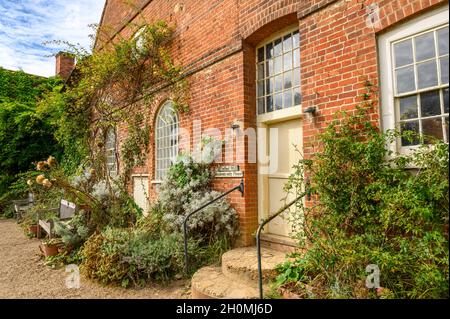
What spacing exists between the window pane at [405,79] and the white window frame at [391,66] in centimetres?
6

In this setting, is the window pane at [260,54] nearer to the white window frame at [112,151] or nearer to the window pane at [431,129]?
the window pane at [431,129]

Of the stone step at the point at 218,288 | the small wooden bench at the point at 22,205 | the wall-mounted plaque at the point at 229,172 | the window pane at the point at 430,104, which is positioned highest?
the window pane at the point at 430,104

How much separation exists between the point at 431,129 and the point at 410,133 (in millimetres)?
288

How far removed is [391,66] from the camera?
3584 mm

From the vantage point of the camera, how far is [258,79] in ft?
18.2

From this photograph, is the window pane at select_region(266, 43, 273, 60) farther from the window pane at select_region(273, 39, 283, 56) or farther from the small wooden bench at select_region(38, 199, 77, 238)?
the small wooden bench at select_region(38, 199, 77, 238)

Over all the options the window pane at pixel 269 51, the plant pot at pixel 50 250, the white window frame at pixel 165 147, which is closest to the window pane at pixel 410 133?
the window pane at pixel 269 51

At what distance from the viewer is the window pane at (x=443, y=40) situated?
3159 millimetres

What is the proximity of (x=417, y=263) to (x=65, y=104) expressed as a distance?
10.6 meters

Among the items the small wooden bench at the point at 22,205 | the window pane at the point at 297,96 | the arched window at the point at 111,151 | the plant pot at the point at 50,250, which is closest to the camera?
the window pane at the point at 297,96

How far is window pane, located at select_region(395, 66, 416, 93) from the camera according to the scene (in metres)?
3.43

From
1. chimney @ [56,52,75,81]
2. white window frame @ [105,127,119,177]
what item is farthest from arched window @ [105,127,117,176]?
chimney @ [56,52,75,81]

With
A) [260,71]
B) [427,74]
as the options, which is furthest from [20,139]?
[427,74]
